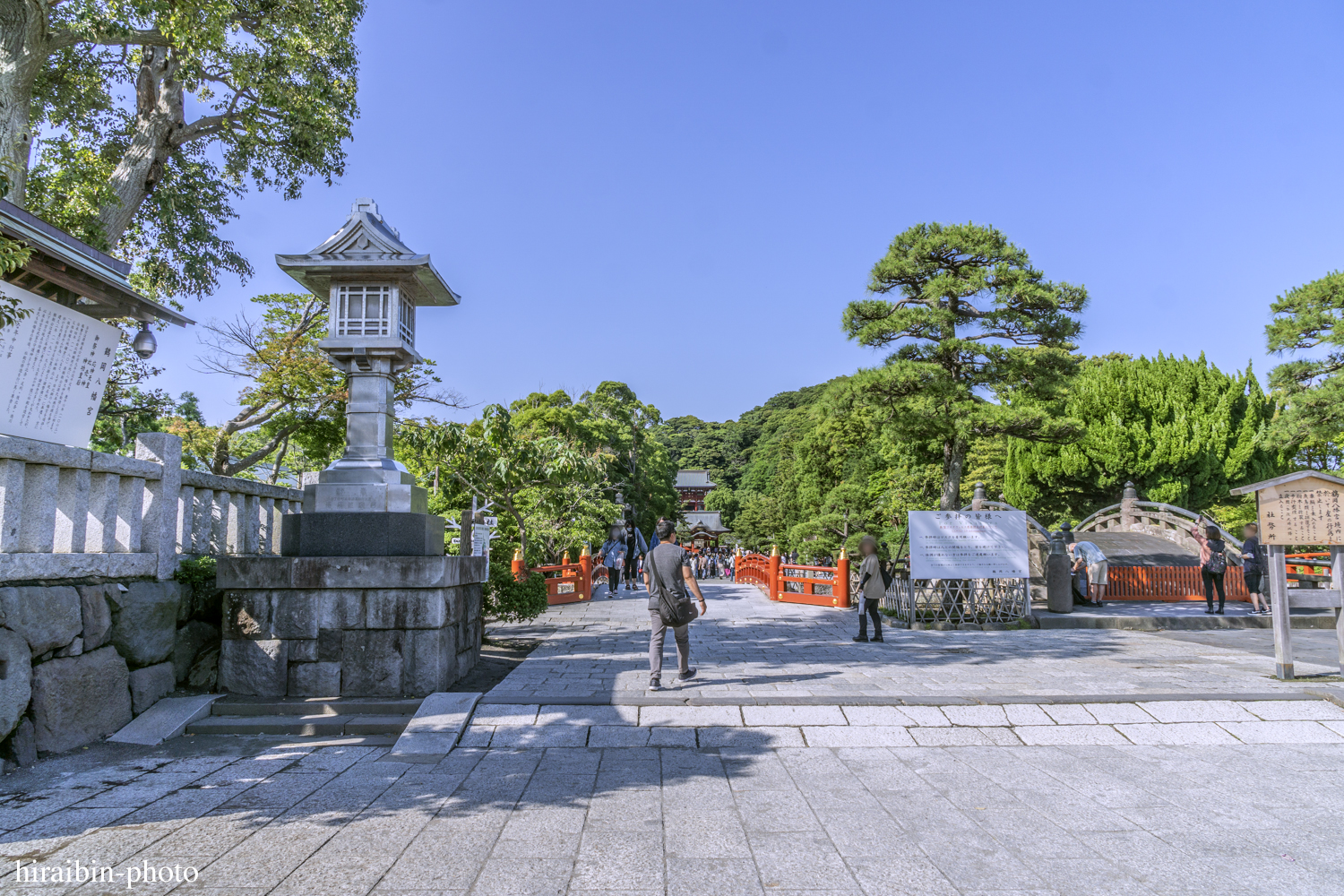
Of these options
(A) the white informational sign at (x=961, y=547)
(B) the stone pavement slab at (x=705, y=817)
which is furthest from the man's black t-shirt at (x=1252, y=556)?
(B) the stone pavement slab at (x=705, y=817)

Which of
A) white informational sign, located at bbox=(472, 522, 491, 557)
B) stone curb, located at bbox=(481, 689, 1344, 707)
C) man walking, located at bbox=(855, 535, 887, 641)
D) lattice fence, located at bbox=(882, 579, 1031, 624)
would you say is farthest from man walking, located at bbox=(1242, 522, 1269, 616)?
white informational sign, located at bbox=(472, 522, 491, 557)

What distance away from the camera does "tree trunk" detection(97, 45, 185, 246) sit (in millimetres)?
9375

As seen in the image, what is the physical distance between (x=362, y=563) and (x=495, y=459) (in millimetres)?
10083

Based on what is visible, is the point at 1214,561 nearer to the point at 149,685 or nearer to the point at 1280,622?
the point at 1280,622

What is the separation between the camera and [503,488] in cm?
1781

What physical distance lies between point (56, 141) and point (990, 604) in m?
14.4

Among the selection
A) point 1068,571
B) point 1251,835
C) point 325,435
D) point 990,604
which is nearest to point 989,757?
point 1251,835

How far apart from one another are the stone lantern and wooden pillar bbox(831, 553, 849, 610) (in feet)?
32.3

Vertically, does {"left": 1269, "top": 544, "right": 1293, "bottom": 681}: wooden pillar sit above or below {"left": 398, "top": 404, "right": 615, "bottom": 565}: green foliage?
below

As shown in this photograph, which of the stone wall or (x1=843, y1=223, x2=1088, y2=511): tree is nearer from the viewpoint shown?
the stone wall

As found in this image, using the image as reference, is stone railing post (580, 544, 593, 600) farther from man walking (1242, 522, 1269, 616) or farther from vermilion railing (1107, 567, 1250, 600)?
man walking (1242, 522, 1269, 616)

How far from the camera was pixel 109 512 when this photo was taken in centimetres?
593

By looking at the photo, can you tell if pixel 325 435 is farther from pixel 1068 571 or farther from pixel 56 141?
pixel 1068 571

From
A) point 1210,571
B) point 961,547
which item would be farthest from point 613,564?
point 1210,571
